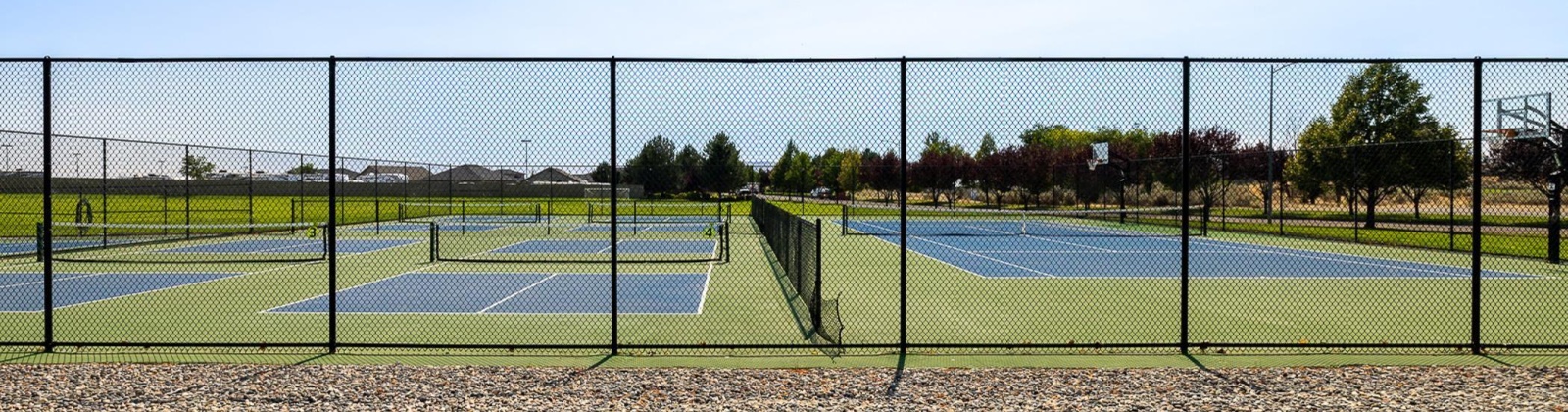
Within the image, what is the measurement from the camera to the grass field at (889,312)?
9.32 meters

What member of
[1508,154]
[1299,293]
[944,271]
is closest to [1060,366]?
[1299,293]

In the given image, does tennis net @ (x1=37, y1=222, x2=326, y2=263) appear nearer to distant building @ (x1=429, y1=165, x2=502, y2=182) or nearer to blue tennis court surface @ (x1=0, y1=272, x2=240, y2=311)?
blue tennis court surface @ (x1=0, y1=272, x2=240, y2=311)

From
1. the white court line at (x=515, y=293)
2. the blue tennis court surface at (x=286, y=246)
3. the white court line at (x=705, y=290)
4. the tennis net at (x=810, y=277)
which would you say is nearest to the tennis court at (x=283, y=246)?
the blue tennis court surface at (x=286, y=246)

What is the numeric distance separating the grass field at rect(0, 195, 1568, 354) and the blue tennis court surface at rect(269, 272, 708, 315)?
0.84ft

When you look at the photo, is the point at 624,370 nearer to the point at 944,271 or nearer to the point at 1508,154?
the point at 944,271

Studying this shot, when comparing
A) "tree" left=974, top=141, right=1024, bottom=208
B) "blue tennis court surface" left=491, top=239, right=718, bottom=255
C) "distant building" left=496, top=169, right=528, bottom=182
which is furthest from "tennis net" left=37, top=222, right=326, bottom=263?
"tree" left=974, top=141, right=1024, bottom=208

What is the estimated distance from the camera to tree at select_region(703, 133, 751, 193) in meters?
10.8

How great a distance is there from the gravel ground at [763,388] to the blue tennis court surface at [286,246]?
14749mm

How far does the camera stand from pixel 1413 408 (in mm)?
6188

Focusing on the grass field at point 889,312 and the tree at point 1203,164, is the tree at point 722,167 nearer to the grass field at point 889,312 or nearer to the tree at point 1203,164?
the grass field at point 889,312

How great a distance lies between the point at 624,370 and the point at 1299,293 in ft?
30.6

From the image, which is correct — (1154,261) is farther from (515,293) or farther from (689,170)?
(515,293)

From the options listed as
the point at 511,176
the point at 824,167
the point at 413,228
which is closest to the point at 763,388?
the point at 824,167

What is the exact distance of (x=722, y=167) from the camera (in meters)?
11.7
